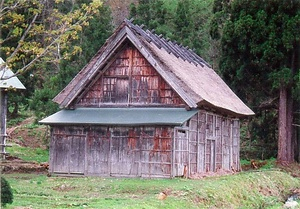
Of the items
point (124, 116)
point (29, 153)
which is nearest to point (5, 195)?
point (124, 116)

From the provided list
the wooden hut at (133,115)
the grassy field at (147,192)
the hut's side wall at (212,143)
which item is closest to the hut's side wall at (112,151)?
the wooden hut at (133,115)

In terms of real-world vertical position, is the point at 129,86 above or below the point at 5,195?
above

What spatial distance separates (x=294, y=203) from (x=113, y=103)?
31.8ft

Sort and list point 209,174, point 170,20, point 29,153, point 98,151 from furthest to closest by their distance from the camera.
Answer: point 170,20 < point 29,153 < point 209,174 < point 98,151

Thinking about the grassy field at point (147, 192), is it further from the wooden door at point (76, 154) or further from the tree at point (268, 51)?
the tree at point (268, 51)

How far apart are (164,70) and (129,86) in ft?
7.15

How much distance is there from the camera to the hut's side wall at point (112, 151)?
83.1ft

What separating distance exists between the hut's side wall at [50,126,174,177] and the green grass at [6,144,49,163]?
7.29 m

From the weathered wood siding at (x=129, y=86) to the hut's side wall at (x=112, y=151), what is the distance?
172cm

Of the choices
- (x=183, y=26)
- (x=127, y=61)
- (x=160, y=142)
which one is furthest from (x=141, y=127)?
(x=183, y=26)

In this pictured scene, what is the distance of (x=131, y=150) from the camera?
26.0 metres

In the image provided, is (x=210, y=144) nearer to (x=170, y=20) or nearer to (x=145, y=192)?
(x=145, y=192)

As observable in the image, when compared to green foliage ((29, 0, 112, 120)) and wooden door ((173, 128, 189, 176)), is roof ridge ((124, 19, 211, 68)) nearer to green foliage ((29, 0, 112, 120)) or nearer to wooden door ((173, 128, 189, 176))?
wooden door ((173, 128, 189, 176))

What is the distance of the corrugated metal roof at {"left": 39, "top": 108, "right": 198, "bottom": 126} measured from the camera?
25.0m
